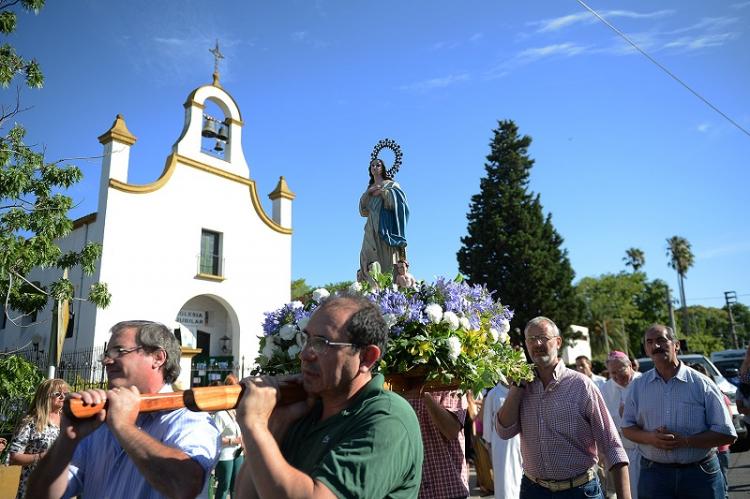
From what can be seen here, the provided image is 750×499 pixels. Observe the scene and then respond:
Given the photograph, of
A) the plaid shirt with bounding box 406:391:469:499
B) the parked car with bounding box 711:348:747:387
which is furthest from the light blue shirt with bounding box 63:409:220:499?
the parked car with bounding box 711:348:747:387

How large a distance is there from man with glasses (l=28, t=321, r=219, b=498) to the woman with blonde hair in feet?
8.35

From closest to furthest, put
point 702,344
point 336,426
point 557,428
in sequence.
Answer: point 336,426 < point 557,428 < point 702,344

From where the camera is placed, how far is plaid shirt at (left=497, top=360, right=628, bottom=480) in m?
3.49

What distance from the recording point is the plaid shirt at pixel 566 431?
11.5ft

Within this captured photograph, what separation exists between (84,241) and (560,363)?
18.4 m

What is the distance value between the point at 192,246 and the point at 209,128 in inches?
186

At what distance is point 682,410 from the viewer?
3969 mm

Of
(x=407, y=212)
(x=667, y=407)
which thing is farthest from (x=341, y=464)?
(x=407, y=212)

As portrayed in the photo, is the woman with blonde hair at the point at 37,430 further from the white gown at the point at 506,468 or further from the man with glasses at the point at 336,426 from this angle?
the white gown at the point at 506,468

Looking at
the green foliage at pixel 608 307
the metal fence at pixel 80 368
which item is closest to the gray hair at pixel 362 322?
the metal fence at pixel 80 368

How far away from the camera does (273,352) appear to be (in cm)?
328

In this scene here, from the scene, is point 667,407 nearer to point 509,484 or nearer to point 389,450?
point 509,484

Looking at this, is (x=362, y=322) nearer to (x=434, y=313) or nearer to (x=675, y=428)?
(x=434, y=313)

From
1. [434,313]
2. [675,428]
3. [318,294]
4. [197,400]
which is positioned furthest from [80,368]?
[197,400]
